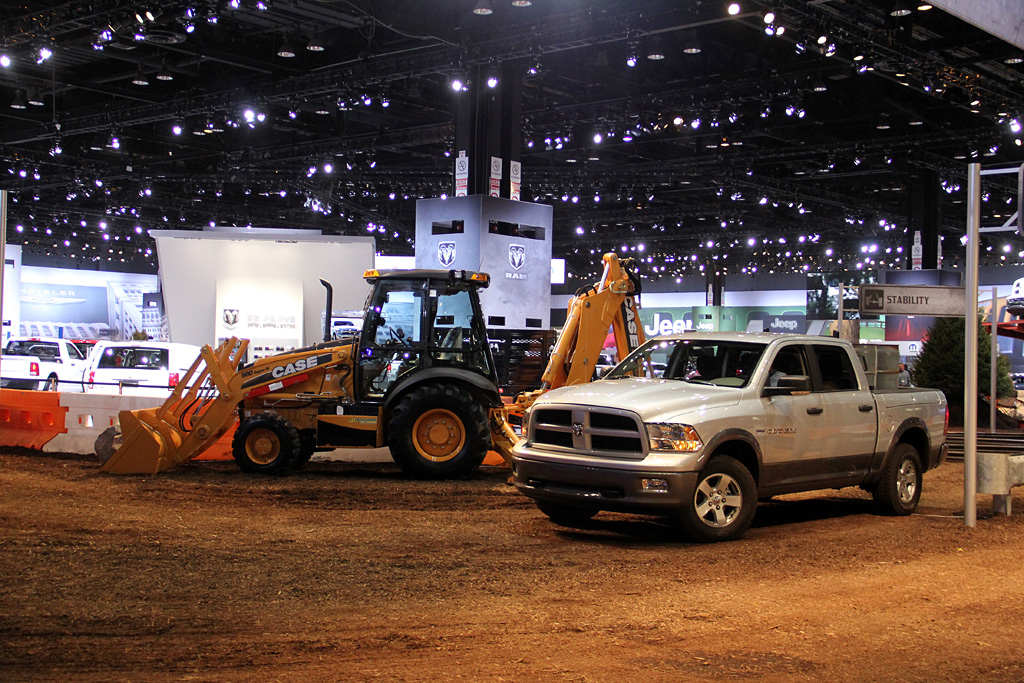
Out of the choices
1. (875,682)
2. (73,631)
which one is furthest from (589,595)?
(73,631)

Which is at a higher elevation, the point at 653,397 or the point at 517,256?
the point at 517,256

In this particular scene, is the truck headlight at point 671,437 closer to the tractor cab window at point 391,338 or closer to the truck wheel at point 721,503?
the truck wheel at point 721,503

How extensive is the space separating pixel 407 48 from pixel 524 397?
10.6 m

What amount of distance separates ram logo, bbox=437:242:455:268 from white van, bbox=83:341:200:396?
6152 millimetres

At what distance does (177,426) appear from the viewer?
1218 centimetres

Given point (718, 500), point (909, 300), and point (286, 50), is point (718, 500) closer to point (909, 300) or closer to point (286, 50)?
point (909, 300)

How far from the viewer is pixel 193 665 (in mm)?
4695

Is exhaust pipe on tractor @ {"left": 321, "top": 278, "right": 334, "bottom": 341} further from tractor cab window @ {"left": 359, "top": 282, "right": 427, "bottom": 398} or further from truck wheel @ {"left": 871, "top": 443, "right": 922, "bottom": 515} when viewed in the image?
truck wheel @ {"left": 871, "top": 443, "right": 922, "bottom": 515}

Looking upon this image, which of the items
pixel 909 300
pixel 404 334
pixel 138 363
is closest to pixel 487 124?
pixel 404 334

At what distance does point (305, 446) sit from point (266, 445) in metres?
0.54

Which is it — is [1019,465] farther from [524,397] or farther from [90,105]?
[90,105]

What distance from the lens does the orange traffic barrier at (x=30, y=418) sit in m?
14.3

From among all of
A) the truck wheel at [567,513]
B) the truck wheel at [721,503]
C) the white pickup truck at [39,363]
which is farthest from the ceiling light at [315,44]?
the truck wheel at [721,503]

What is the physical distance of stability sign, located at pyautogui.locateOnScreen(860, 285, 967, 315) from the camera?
10102mm
